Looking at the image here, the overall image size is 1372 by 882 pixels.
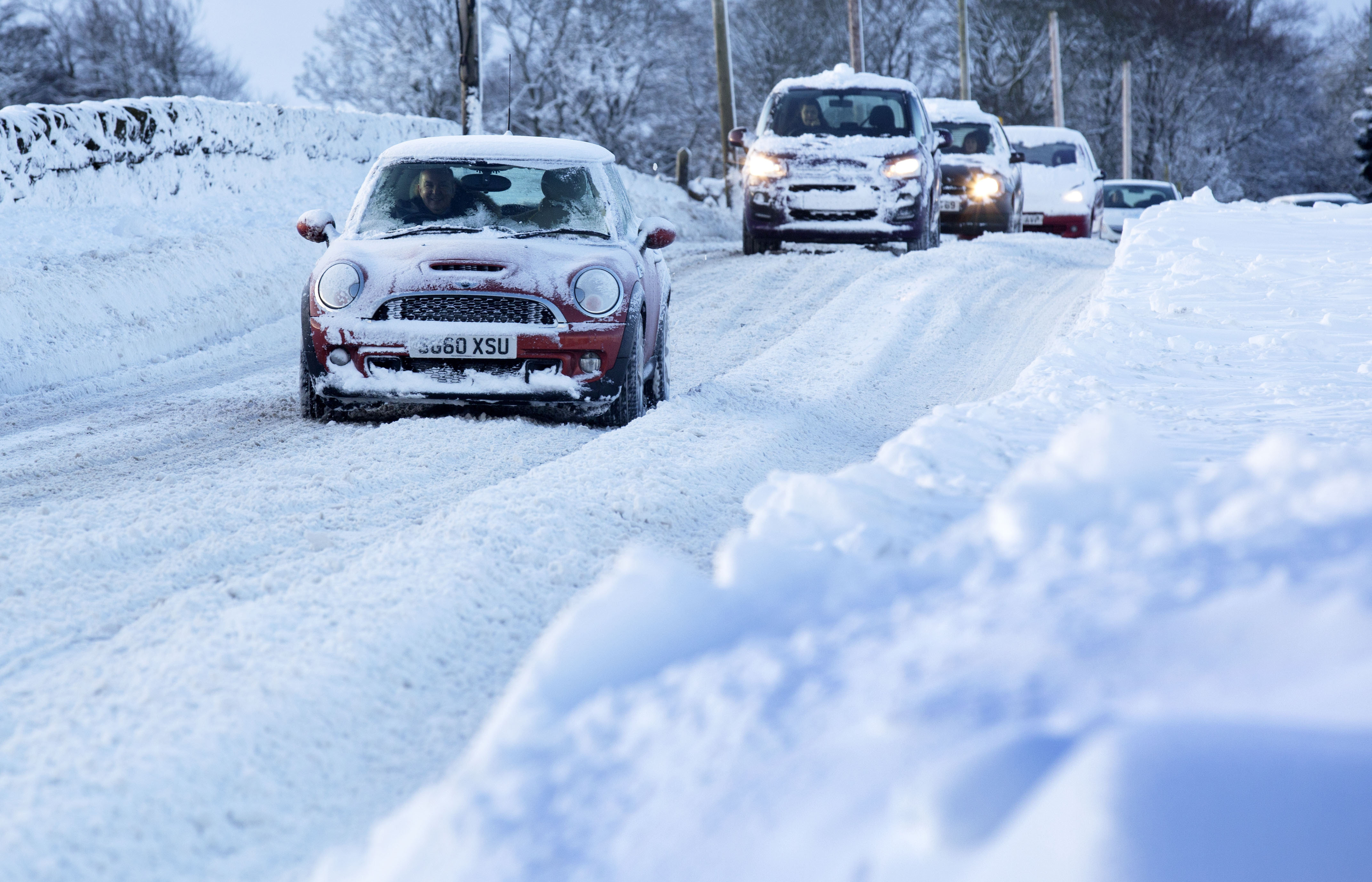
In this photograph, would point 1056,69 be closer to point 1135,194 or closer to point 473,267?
point 1135,194

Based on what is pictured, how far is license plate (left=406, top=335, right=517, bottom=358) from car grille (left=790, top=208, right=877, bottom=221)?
8.45 metres

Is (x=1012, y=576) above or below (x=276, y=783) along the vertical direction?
above

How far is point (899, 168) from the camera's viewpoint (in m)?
14.1

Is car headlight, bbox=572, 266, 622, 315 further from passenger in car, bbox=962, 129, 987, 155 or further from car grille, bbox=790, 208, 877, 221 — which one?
passenger in car, bbox=962, 129, 987, 155

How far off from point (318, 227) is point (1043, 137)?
16.6 m

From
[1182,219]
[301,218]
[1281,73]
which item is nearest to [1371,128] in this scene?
[1281,73]

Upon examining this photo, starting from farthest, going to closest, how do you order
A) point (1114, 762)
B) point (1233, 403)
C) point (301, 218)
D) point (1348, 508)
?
1. point (301, 218)
2. point (1233, 403)
3. point (1348, 508)
4. point (1114, 762)

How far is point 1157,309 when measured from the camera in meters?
8.00

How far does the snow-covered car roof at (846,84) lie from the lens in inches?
600

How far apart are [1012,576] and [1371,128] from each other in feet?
203

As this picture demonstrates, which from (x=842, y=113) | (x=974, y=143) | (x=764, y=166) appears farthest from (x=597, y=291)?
(x=974, y=143)

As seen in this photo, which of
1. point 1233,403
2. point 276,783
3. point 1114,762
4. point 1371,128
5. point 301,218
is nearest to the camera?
point 1114,762

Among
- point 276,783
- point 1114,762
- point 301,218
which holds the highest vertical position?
point 301,218

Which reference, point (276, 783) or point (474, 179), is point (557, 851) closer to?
point (276, 783)
